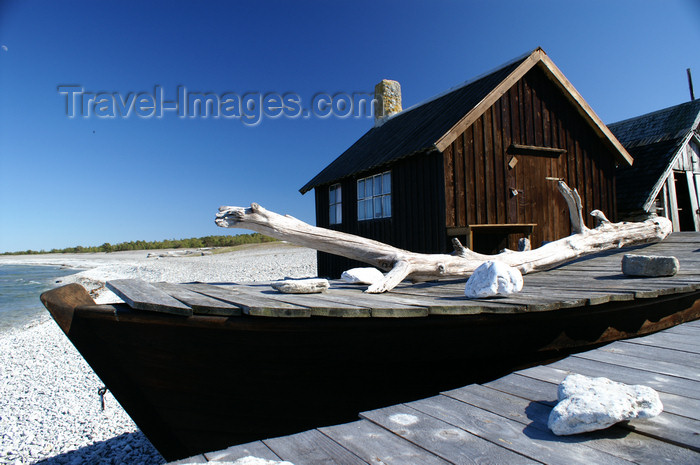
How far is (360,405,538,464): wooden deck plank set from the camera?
1.76 meters

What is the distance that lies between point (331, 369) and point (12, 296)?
24.2 meters

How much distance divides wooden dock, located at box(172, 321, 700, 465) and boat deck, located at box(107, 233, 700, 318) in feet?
2.39

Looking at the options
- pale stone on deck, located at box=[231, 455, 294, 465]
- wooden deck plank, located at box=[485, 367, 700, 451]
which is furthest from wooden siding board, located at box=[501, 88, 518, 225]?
pale stone on deck, located at box=[231, 455, 294, 465]

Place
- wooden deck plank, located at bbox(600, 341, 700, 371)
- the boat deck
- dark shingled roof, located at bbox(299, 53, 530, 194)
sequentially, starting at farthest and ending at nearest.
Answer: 1. dark shingled roof, located at bbox(299, 53, 530, 194)
2. wooden deck plank, located at bbox(600, 341, 700, 371)
3. the boat deck

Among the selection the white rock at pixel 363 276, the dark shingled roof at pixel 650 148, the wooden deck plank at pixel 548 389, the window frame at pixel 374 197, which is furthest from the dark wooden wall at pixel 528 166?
the wooden deck plank at pixel 548 389

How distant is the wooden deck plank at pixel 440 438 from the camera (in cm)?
176

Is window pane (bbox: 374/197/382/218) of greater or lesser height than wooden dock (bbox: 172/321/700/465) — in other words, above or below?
above

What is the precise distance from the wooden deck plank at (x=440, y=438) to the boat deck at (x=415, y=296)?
0.76m

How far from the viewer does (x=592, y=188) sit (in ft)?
34.4

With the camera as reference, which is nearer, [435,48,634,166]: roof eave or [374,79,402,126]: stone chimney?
[435,48,634,166]: roof eave

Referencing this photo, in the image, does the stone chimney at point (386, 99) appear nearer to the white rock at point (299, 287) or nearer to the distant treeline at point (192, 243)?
the white rock at point (299, 287)

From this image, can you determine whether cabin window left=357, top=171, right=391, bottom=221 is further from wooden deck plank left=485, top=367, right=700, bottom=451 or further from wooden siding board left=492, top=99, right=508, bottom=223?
wooden deck plank left=485, top=367, right=700, bottom=451

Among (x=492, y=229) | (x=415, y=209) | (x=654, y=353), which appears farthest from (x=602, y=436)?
(x=492, y=229)

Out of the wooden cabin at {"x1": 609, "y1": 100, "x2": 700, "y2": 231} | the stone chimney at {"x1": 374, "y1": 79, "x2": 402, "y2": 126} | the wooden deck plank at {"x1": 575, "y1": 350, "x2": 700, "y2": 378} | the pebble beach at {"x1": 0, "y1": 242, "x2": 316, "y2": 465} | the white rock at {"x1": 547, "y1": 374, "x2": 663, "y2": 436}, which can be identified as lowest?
the pebble beach at {"x1": 0, "y1": 242, "x2": 316, "y2": 465}
